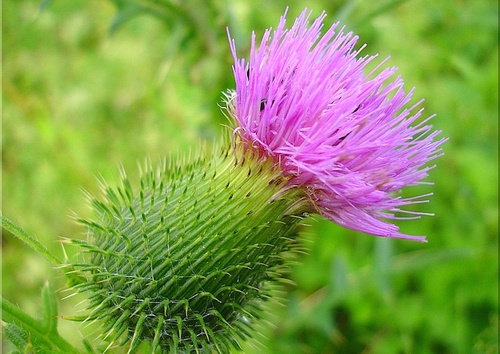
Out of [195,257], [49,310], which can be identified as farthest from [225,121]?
[49,310]

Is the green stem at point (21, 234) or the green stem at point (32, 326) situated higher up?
the green stem at point (21, 234)

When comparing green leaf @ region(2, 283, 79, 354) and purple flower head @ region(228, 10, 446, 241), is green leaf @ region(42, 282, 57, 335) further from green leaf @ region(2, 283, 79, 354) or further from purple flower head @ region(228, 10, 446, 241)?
purple flower head @ region(228, 10, 446, 241)

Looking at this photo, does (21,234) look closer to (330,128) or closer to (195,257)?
(195,257)

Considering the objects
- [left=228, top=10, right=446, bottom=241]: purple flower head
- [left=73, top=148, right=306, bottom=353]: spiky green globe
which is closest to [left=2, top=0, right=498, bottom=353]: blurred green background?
[left=73, top=148, right=306, bottom=353]: spiky green globe

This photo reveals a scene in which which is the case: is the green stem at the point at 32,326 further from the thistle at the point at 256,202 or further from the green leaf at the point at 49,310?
the thistle at the point at 256,202

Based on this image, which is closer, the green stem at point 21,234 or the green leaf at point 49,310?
the green stem at point 21,234

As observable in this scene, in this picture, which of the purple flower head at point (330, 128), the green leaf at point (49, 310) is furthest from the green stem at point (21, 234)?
the purple flower head at point (330, 128)

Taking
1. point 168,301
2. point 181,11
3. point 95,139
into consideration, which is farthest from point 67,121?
point 168,301

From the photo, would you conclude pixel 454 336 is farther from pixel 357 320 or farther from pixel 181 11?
pixel 181 11
